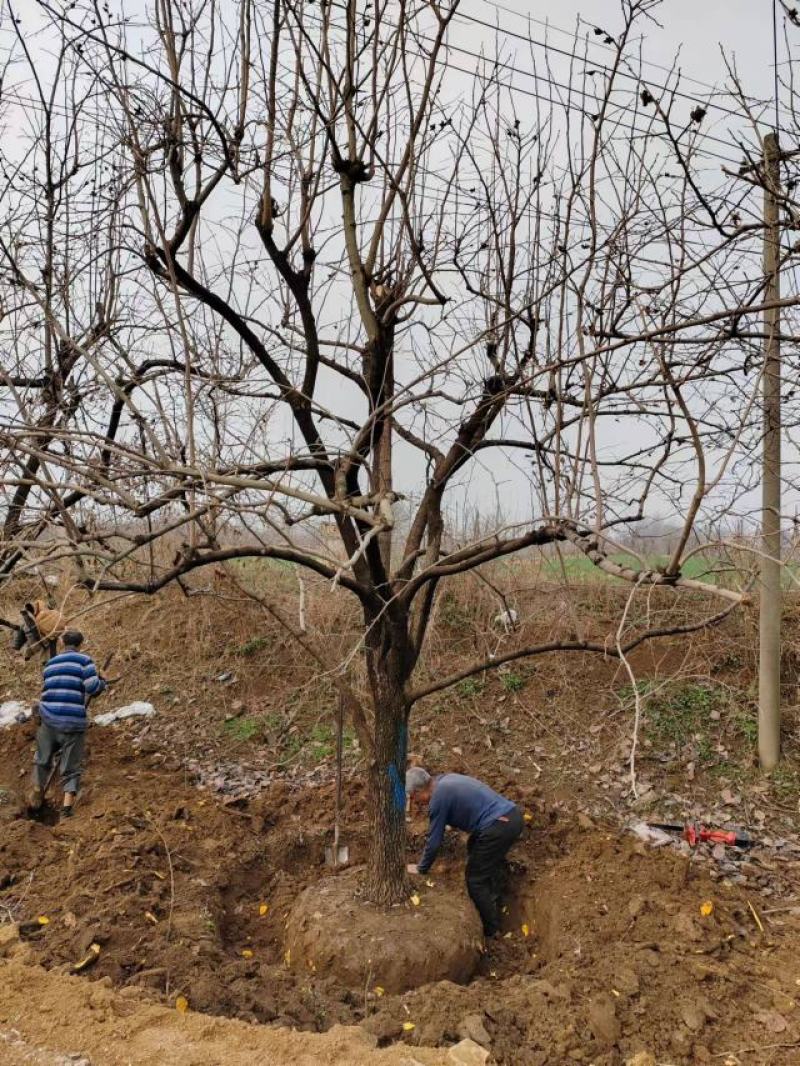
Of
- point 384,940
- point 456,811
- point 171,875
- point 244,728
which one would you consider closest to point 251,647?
point 244,728

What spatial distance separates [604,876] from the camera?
17.3 feet

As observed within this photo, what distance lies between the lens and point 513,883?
18.5ft

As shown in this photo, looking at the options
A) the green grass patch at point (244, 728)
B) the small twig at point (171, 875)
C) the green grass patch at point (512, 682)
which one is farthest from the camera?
the green grass patch at point (244, 728)

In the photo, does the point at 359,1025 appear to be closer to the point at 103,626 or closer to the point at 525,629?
the point at 525,629

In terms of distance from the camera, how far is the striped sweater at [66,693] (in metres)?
7.30

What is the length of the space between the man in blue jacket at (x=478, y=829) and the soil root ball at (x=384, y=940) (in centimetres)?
37

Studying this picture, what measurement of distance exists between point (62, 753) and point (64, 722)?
312mm

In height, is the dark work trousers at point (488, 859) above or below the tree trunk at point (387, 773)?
below

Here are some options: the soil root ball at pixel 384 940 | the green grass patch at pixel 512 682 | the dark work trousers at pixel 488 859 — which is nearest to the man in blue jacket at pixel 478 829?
the dark work trousers at pixel 488 859

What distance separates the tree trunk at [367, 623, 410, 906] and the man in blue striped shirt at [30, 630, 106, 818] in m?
3.61

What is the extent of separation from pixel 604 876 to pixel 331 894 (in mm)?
1793

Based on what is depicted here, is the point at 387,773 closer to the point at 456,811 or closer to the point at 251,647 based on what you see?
the point at 456,811

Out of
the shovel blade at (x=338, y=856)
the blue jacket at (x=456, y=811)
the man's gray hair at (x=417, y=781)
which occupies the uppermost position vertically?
the man's gray hair at (x=417, y=781)

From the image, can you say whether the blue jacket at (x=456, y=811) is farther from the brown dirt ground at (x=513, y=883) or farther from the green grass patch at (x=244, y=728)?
the green grass patch at (x=244, y=728)
